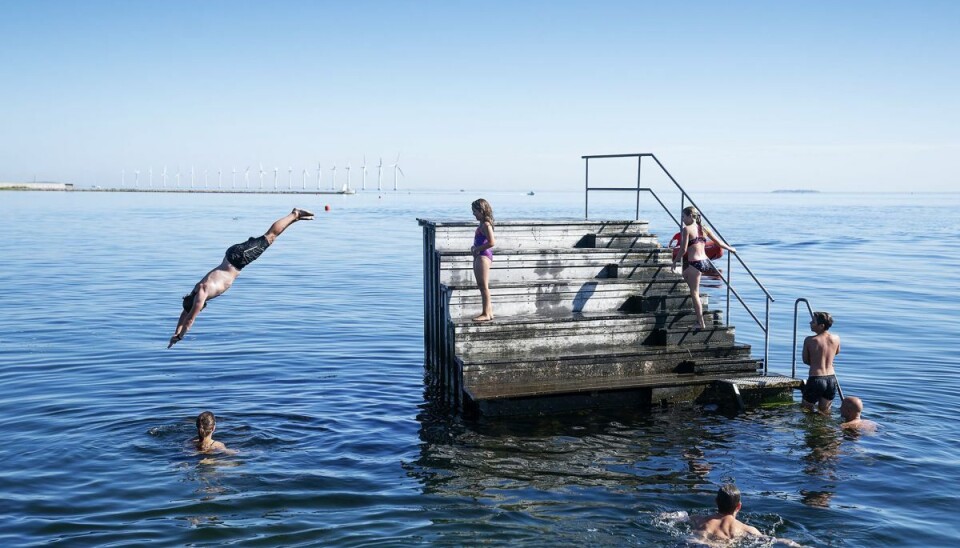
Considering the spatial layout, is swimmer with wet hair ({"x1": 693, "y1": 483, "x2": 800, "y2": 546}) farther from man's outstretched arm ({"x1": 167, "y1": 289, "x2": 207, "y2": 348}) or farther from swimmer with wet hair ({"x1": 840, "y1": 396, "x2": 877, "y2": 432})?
man's outstretched arm ({"x1": 167, "y1": 289, "x2": 207, "y2": 348})

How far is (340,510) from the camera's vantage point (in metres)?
9.81

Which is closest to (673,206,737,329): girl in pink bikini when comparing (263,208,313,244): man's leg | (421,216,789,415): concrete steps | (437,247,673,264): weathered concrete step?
(421,216,789,415): concrete steps

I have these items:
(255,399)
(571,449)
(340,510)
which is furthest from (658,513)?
(255,399)

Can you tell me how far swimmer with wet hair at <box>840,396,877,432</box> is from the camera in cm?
1298

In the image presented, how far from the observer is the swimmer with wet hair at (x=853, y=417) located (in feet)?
42.6

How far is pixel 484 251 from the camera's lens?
13797mm

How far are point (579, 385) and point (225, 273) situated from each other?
18.0 ft

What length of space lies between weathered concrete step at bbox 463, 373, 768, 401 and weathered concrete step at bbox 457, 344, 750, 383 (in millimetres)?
105

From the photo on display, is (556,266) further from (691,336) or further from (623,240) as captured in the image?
(691,336)

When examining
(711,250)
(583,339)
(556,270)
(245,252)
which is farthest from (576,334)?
(245,252)

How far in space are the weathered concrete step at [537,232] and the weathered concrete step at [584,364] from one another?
11.7 feet

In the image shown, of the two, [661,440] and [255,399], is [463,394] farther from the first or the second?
[255,399]

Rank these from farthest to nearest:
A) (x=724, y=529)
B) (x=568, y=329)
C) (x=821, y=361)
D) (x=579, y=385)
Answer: (x=568, y=329), (x=821, y=361), (x=579, y=385), (x=724, y=529)

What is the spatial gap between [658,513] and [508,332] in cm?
469
